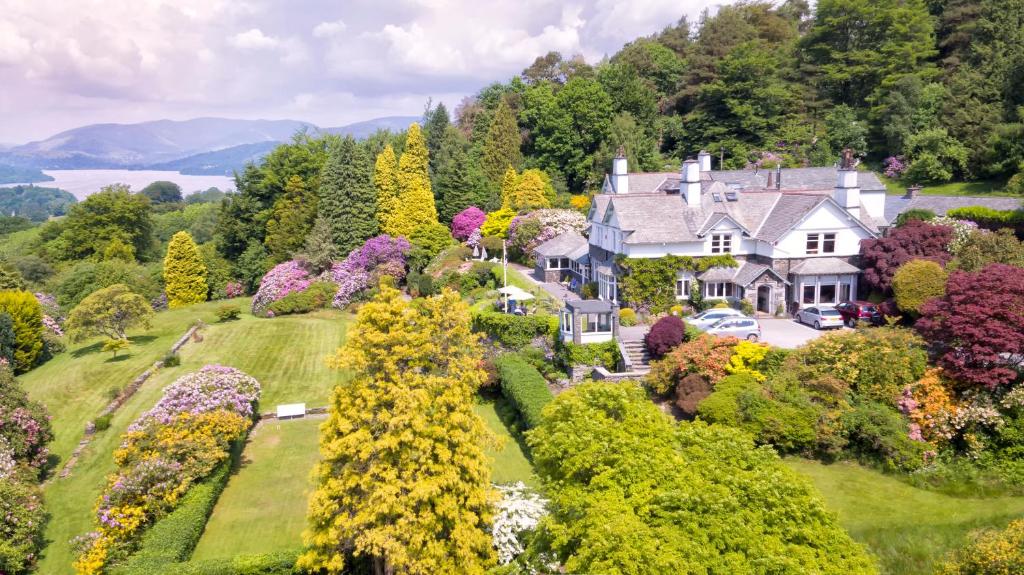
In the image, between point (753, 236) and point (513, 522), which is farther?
point (753, 236)

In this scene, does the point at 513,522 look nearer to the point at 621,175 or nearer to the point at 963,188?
the point at 621,175

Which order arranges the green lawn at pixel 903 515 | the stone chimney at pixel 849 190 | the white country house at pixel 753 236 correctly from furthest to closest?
the stone chimney at pixel 849 190, the white country house at pixel 753 236, the green lawn at pixel 903 515

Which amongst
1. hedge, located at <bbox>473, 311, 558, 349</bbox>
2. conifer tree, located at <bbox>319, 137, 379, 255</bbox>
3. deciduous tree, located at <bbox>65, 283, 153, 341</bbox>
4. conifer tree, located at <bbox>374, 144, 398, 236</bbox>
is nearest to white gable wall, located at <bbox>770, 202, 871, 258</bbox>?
hedge, located at <bbox>473, 311, 558, 349</bbox>

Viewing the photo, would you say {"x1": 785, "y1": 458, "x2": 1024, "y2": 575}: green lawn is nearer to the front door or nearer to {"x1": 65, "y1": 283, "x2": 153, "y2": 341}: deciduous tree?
the front door

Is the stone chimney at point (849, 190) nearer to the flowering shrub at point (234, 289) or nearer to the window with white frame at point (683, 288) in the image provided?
the window with white frame at point (683, 288)

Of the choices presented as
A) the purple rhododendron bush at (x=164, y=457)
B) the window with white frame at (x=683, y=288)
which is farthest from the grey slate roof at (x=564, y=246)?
the purple rhododendron bush at (x=164, y=457)

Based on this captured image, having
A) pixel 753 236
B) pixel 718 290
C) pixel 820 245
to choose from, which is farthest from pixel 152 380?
pixel 820 245
